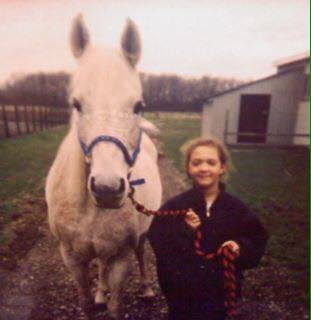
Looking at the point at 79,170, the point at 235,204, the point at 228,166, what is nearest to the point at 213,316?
the point at 235,204

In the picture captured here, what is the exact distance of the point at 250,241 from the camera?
4.19 feet

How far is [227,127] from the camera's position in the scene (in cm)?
773

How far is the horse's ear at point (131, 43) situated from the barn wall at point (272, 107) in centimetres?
453

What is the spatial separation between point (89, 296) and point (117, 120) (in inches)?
41.3

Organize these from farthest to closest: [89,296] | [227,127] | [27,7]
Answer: [227,127] < [89,296] < [27,7]

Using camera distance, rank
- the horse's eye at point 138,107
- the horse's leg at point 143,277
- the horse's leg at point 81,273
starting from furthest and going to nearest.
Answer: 1. the horse's leg at point 143,277
2. the horse's leg at point 81,273
3. the horse's eye at point 138,107

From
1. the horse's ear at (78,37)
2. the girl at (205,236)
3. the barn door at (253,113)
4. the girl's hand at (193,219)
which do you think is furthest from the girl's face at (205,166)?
the barn door at (253,113)

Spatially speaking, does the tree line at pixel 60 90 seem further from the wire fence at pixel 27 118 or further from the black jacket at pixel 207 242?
the black jacket at pixel 207 242

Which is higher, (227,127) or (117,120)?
(117,120)

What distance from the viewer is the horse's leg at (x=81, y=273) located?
5.17 ft

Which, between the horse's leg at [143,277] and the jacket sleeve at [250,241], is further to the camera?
the horse's leg at [143,277]

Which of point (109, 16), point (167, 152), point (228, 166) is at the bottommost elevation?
point (167, 152)

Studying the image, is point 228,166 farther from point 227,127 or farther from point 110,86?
point 227,127

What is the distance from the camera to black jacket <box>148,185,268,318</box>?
130cm
